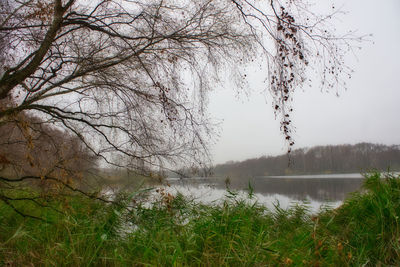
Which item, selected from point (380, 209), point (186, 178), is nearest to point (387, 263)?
point (380, 209)

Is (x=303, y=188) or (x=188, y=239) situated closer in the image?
(x=188, y=239)

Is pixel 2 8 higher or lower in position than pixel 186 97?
higher

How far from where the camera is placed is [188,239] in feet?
6.67

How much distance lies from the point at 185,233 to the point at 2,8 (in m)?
4.43

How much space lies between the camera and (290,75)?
2.53 metres

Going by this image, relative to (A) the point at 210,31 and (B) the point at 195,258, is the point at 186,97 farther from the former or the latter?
(B) the point at 195,258

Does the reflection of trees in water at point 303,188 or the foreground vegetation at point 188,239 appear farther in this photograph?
the reflection of trees in water at point 303,188

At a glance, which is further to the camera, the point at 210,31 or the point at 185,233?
the point at 210,31

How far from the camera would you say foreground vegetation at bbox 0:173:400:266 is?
195cm

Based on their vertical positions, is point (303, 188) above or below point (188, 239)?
below

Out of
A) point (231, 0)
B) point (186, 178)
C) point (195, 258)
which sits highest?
point (231, 0)

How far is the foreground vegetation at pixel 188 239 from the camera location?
195cm

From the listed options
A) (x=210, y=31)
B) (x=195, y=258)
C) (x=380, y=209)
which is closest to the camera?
(x=195, y=258)

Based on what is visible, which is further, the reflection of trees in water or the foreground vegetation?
the reflection of trees in water
